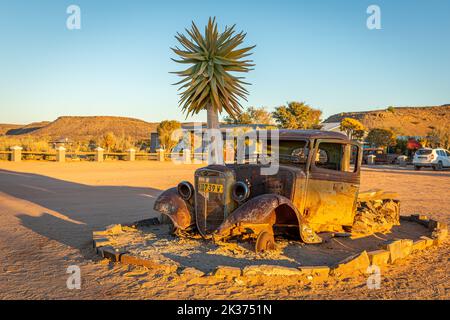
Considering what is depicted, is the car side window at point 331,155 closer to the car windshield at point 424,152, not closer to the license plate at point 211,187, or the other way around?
the license plate at point 211,187

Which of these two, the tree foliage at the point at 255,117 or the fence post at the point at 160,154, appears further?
the tree foliage at the point at 255,117

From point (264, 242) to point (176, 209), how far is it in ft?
5.62

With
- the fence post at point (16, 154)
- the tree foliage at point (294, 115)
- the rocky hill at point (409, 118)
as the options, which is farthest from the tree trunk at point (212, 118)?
the rocky hill at point (409, 118)

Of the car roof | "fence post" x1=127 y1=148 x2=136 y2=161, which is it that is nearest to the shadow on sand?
the car roof

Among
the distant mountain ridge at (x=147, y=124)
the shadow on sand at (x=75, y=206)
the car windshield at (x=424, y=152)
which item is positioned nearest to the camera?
the shadow on sand at (x=75, y=206)

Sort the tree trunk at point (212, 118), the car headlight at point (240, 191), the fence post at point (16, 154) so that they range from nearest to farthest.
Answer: the car headlight at point (240, 191) → the tree trunk at point (212, 118) → the fence post at point (16, 154)

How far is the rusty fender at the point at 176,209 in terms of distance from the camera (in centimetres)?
705

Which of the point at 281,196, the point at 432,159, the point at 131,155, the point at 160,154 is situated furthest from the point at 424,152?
the point at 281,196

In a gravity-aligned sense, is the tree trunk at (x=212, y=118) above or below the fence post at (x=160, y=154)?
above

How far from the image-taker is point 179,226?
23.1ft

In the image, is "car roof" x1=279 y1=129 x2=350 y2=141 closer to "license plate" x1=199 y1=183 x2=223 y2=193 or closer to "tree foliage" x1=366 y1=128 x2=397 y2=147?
"license plate" x1=199 y1=183 x2=223 y2=193

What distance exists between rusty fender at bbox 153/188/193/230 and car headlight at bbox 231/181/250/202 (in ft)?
3.43

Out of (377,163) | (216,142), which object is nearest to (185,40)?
(216,142)
